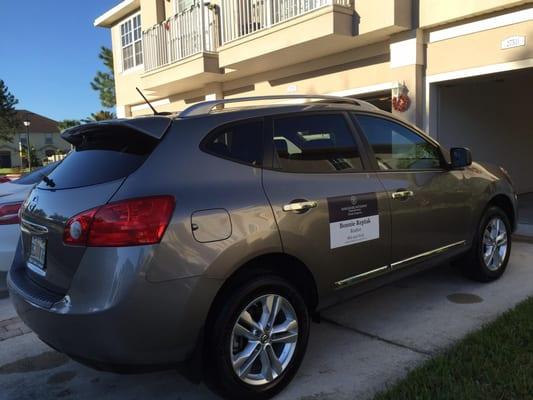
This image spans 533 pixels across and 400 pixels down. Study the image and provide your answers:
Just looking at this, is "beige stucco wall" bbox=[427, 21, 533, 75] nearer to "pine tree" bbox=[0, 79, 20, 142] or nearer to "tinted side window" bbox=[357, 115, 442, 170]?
"tinted side window" bbox=[357, 115, 442, 170]

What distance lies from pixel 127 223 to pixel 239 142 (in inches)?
34.5

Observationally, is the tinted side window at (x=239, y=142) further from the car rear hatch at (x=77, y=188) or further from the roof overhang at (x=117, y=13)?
the roof overhang at (x=117, y=13)

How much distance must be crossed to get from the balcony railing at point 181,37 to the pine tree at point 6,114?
38.4 m

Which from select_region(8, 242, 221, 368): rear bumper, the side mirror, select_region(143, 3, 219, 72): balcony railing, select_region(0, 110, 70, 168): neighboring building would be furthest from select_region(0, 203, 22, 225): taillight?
select_region(0, 110, 70, 168): neighboring building

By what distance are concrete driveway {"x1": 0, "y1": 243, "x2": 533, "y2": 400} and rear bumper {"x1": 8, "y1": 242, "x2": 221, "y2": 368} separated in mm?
714

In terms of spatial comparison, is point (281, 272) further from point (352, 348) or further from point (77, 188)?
point (77, 188)

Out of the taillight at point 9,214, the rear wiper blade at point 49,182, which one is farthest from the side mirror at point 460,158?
the taillight at point 9,214

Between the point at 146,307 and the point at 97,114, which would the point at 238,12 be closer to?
the point at 146,307

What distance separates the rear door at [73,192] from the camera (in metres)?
2.68

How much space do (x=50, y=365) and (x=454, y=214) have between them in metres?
3.41

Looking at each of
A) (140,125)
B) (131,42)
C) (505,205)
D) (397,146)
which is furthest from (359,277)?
(131,42)

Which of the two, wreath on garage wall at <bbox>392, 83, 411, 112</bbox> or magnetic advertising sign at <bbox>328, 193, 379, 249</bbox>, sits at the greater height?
wreath on garage wall at <bbox>392, 83, 411, 112</bbox>

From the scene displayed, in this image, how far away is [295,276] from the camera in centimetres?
321

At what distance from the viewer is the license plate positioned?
9.57 feet
